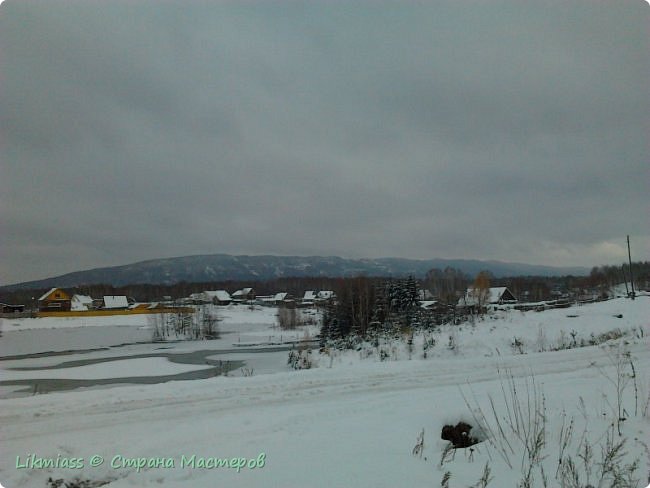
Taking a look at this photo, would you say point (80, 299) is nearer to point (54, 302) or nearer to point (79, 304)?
point (79, 304)

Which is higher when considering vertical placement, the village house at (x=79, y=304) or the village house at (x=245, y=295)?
the village house at (x=79, y=304)

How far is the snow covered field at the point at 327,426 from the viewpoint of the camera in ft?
14.3

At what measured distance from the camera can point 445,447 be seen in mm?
4992

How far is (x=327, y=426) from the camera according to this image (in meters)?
6.44

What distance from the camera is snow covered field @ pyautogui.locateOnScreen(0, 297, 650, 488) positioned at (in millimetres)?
4363

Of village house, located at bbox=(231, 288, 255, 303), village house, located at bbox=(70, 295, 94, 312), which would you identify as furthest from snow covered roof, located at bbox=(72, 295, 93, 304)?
village house, located at bbox=(231, 288, 255, 303)

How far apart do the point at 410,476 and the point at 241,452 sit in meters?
2.31

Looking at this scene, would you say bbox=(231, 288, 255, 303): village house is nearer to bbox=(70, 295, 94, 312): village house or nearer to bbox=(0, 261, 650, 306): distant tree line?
bbox=(0, 261, 650, 306): distant tree line

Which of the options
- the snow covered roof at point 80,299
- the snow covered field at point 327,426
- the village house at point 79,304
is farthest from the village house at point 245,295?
the snow covered field at point 327,426

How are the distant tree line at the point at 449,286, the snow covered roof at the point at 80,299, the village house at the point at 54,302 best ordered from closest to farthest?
1. the village house at the point at 54,302
2. the distant tree line at the point at 449,286
3. the snow covered roof at the point at 80,299

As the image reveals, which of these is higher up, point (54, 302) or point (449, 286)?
point (54, 302)

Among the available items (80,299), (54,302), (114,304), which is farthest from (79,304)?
(54,302)

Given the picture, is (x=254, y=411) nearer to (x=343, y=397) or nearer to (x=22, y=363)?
(x=343, y=397)

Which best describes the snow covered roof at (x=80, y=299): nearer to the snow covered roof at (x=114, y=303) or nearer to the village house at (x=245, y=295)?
the snow covered roof at (x=114, y=303)
